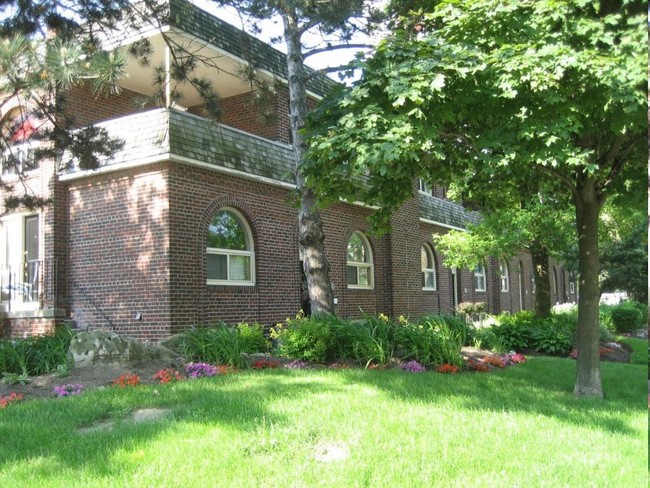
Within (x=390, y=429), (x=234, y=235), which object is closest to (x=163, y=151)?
(x=234, y=235)

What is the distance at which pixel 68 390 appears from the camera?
24.6 feet

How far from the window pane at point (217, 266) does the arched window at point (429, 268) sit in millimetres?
10410

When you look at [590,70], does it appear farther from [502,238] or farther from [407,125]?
[502,238]

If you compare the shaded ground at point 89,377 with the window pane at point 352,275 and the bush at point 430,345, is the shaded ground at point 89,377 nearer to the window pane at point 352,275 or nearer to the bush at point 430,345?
the bush at point 430,345

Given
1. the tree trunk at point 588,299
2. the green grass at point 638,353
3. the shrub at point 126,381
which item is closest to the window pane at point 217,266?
the shrub at point 126,381

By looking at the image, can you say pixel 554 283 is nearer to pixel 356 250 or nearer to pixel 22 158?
pixel 356 250

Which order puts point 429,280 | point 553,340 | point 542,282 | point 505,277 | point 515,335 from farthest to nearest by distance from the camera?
point 505,277 < point 429,280 < point 542,282 < point 515,335 < point 553,340

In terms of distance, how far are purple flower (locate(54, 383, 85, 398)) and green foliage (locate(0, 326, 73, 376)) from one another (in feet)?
4.05

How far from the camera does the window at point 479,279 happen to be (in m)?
25.9

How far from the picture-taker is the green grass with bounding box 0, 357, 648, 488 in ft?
14.0

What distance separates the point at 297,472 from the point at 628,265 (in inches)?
971

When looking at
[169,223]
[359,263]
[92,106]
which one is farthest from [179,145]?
[359,263]

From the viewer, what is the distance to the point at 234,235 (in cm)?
1323

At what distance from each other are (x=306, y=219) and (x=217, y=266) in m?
2.86
